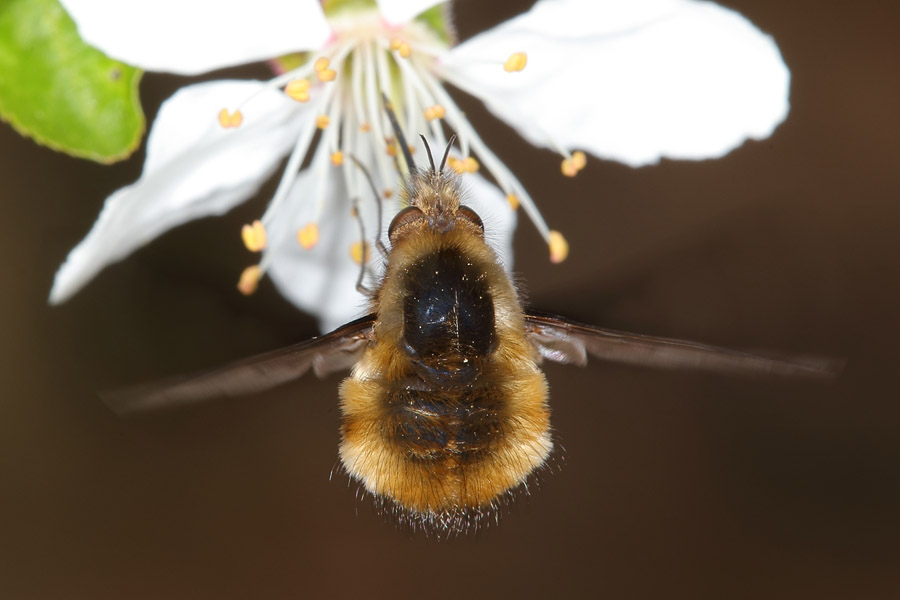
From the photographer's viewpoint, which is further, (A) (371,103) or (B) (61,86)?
(A) (371,103)

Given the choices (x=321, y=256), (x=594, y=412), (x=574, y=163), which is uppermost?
(x=574, y=163)

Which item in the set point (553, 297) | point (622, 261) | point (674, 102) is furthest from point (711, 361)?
point (622, 261)

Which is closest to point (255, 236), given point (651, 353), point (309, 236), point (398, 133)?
point (309, 236)

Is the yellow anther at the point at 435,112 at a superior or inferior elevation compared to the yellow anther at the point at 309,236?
superior


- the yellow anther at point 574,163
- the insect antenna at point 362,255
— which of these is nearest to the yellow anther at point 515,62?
the yellow anther at point 574,163

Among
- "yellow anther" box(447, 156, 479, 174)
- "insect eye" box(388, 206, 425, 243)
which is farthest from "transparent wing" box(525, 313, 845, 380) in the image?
"yellow anther" box(447, 156, 479, 174)

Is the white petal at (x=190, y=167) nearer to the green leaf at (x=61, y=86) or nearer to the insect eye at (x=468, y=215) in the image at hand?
the green leaf at (x=61, y=86)

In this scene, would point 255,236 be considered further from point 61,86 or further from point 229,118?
point 61,86
